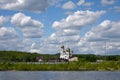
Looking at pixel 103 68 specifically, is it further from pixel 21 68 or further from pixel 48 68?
pixel 21 68

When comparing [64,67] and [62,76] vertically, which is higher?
[64,67]

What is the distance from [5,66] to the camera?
16988cm

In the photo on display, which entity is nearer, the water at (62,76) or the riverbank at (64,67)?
the water at (62,76)

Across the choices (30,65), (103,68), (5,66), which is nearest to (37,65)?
(30,65)

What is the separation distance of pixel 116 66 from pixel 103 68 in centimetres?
728

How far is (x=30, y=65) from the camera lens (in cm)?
16538

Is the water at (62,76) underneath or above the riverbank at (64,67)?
underneath

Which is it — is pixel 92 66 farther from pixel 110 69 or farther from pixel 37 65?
pixel 37 65

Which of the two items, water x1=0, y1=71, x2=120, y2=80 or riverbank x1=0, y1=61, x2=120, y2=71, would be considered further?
riverbank x1=0, y1=61, x2=120, y2=71

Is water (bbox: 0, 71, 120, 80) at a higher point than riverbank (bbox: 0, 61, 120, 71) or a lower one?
lower

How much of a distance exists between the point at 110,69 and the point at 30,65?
120 ft

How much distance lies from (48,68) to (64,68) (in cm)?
725

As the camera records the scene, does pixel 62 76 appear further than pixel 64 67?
No

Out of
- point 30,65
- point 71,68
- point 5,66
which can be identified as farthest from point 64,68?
point 5,66
